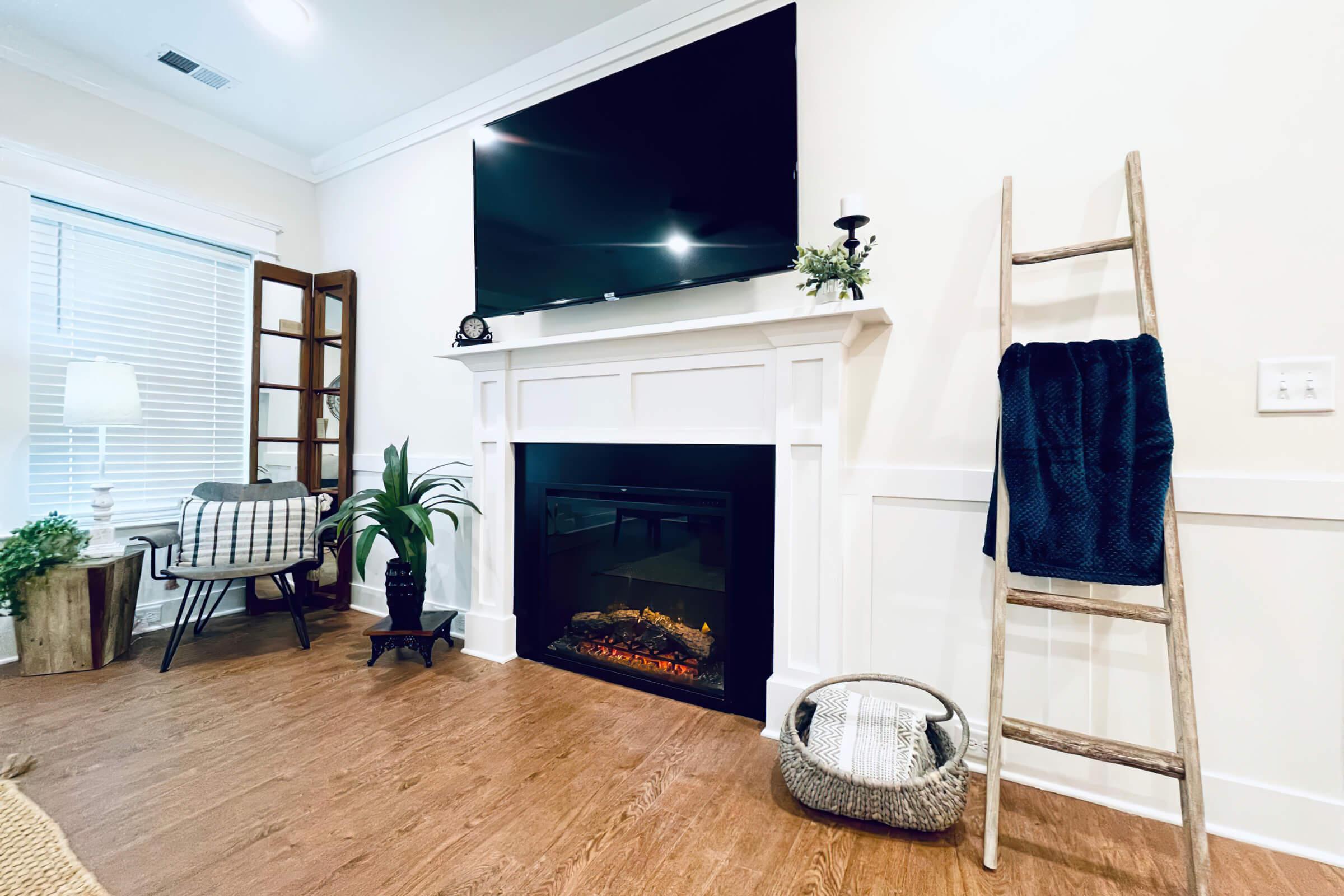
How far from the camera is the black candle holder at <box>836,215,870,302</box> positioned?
5.38 ft

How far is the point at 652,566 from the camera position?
2.19m

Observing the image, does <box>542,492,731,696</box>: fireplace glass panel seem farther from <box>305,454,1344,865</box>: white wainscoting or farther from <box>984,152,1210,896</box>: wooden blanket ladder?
<box>984,152,1210,896</box>: wooden blanket ladder

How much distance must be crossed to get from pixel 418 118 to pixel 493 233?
105cm

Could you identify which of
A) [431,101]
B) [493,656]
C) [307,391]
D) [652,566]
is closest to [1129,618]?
[652,566]

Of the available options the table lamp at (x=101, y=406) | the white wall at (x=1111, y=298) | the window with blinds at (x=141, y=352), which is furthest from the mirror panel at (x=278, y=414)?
the white wall at (x=1111, y=298)

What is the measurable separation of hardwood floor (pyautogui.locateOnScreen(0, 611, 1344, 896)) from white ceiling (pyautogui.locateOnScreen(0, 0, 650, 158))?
2667mm

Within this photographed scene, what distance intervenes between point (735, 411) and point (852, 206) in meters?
0.72

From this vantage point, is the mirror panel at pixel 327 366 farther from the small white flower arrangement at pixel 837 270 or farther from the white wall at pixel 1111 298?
the small white flower arrangement at pixel 837 270

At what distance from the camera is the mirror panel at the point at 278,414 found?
128 inches

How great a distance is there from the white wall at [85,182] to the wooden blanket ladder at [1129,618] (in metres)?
3.75

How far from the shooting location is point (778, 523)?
5.94 feet

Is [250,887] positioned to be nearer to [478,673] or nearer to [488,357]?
[478,673]

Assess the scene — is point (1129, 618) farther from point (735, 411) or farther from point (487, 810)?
point (487, 810)

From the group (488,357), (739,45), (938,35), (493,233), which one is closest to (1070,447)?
(938,35)
